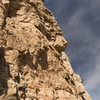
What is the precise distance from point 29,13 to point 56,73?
9599mm

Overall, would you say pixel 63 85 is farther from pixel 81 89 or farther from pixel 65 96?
pixel 81 89

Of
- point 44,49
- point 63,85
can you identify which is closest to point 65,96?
point 63,85

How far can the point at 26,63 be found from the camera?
1436 centimetres

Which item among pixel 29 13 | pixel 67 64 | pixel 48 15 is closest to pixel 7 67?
pixel 29 13

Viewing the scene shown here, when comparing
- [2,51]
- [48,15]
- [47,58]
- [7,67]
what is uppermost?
[48,15]

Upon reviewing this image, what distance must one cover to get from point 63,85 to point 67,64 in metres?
7.77

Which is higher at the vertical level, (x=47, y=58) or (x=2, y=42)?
(x=47, y=58)

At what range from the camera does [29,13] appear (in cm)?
2136

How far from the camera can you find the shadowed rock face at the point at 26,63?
11.0 m

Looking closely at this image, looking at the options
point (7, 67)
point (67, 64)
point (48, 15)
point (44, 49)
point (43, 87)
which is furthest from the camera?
point (48, 15)

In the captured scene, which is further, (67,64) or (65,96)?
(67,64)

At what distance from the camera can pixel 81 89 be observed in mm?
22672

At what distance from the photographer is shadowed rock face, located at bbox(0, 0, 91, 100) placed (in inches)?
433

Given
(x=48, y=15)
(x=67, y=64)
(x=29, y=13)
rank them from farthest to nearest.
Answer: (x=48, y=15)
(x=67, y=64)
(x=29, y=13)
